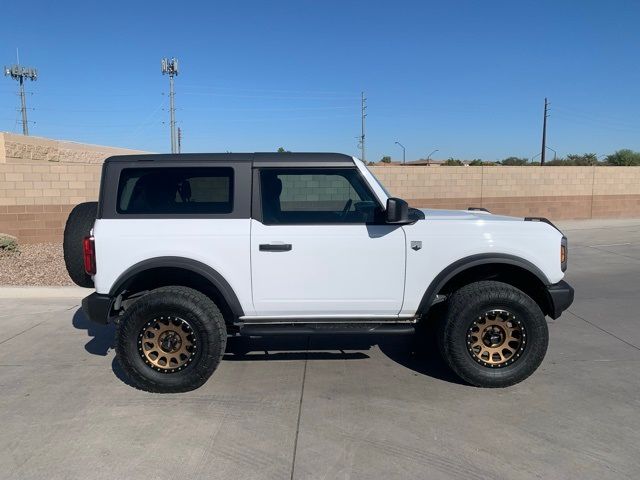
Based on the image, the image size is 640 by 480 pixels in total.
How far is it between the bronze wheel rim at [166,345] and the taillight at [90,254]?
63 cm

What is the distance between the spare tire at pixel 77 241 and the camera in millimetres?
4375

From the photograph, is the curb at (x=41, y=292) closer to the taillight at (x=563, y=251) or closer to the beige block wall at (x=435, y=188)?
the beige block wall at (x=435, y=188)

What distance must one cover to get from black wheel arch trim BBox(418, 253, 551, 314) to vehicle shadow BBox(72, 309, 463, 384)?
86 centimetres

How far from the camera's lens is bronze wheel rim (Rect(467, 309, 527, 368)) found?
4.12 meters

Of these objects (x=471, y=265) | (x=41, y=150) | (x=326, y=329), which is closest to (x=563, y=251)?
(x=471, y=265)

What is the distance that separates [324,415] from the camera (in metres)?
3.72

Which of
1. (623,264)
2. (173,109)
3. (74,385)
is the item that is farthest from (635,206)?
(173,109)

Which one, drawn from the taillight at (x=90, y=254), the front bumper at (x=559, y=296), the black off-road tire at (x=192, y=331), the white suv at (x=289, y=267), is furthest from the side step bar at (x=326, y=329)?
the taillight at (x=90, y=254)

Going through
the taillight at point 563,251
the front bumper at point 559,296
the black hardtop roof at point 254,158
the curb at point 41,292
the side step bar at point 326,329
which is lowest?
the curb at point 41,292

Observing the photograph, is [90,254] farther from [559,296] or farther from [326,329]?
[559,296]

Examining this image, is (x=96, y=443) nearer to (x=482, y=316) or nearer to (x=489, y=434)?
(x=489, y=434)

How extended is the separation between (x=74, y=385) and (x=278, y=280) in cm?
200

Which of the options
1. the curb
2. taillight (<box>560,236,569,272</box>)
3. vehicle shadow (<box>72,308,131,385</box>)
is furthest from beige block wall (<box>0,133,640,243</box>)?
taillight (<box>560,236,569,272</box>)

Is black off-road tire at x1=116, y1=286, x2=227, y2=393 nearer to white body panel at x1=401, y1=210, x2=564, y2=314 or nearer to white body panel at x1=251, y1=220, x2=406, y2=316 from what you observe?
white body panel at x1=251, y1=220, x2=406, y2=316
